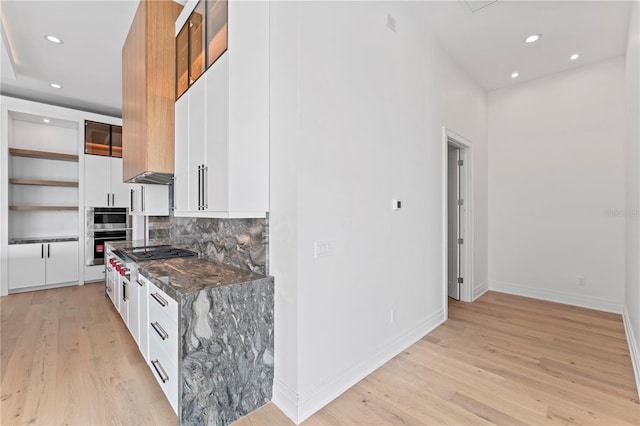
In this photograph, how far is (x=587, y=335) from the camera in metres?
3.12

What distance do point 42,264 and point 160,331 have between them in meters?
4.44

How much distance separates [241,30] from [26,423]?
9.30 feet

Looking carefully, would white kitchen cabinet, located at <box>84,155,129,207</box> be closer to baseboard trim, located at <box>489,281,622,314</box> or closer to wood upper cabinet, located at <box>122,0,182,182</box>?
wood upper cabinet, located at <box>122,0,182,182</box>

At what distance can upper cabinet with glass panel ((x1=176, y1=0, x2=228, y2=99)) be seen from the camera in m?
2.00

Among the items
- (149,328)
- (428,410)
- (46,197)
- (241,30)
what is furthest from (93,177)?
(428,410)

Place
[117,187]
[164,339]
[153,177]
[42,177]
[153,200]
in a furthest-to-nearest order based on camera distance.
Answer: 1. [117,187]
2. [42,177]
3. [153,200]
4. [153,177]
5. [164,339]

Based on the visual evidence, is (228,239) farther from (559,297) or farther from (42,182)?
(559,297)

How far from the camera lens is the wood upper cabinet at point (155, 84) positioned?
2586 mm

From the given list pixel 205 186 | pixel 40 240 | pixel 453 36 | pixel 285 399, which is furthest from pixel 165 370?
pixel 40 240

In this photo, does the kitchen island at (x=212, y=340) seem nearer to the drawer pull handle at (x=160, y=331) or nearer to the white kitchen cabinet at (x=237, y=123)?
the drawer pull handle at (x=160, y=331)

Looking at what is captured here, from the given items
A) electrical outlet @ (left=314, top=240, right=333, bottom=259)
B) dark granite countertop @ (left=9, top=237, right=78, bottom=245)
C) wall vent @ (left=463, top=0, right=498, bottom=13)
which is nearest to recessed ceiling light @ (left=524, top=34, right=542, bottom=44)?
wall vent @ (left=463, top=0, right=498, bottom=13)

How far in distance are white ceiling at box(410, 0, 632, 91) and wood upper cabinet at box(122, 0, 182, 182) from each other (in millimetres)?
2369

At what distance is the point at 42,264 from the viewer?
187 inches

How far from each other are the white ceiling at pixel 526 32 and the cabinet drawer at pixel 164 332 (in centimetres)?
342
